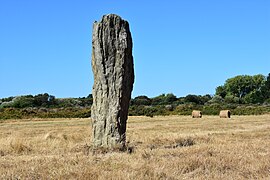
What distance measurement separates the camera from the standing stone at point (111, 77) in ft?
39.4

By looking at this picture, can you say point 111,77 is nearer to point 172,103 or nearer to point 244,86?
point 172,103

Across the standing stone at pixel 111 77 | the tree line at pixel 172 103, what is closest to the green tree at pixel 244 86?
the tree line at pixel 172 103

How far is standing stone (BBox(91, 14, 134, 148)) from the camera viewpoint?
39.4ft

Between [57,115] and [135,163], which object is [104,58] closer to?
[135,163]

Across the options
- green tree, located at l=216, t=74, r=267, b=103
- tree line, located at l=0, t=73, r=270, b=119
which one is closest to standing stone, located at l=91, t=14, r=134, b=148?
tree line, located at l=0, t=73, r=270, b=119

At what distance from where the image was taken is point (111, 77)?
39.8 ft

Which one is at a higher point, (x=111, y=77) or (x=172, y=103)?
(x=172, y=103)

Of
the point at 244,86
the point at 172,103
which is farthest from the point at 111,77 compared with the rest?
the point at 244,86

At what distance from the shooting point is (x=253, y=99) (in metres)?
103

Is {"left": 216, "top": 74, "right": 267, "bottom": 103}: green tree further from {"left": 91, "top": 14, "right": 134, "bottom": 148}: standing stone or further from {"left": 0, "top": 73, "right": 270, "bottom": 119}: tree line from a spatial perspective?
{"left": 91, "top": 14, "right": 134, "bottom": 148}: standing stone

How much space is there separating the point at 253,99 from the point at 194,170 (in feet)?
324

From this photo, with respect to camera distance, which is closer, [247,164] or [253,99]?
[247,164]

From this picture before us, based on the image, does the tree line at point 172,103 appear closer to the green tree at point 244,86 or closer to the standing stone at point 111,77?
the green tree at point 244,86

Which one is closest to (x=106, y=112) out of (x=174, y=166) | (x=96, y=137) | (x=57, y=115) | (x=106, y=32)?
(x=96, y=137)
